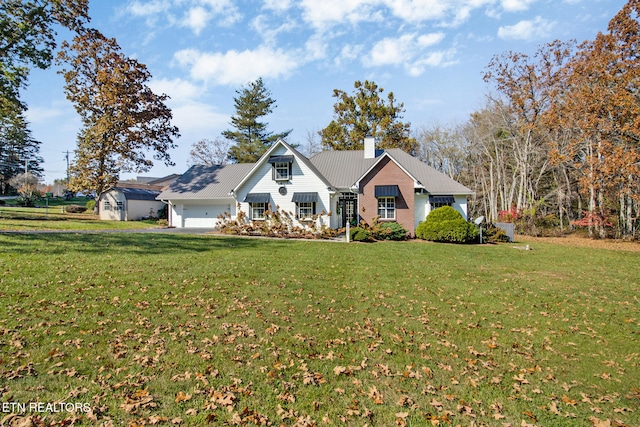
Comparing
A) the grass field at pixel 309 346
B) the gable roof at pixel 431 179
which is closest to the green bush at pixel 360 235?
the gable roof at pixel 431 179

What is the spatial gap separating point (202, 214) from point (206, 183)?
9.57 feet

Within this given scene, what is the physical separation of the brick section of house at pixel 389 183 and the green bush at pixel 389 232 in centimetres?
124

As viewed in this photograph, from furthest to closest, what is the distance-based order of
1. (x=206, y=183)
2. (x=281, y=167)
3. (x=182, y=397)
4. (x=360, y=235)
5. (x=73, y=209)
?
1. (x=73, y=209)
2. (x=206, y=183)
3. (x=281, y=167)
4. (x=360, y=235)
5. (x=182, y=397)

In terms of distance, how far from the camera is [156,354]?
4.70 metres

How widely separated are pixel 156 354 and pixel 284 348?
184 cm

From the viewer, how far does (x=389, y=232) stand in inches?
814

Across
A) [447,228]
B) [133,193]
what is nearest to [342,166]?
[447,228]

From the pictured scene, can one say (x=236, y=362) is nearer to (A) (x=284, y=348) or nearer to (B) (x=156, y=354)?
(A) (x=284, y=348)

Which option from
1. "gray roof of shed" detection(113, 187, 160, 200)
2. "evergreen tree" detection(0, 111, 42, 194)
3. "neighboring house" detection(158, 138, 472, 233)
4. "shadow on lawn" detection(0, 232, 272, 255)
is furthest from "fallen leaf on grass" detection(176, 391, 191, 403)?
"evergreen tree" detection(0, 111, 42, 194)

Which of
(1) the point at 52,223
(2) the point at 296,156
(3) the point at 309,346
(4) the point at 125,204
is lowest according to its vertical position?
(3) the point at 309,346

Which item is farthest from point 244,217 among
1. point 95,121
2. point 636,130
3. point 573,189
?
point 573,189

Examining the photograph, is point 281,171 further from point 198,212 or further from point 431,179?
point 431,179

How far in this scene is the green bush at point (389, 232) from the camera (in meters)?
20.7

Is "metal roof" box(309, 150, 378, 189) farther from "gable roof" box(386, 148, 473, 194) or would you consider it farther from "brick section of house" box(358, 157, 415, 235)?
"gable roof" box(386, 148, 473, 194)
